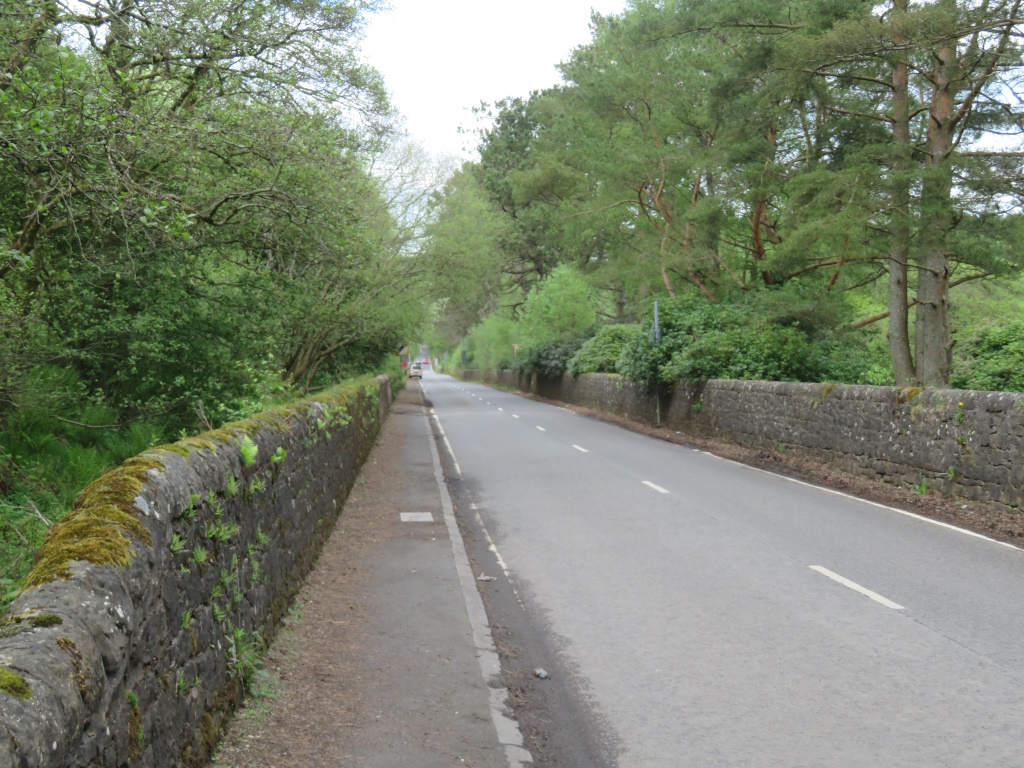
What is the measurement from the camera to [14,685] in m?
2.42

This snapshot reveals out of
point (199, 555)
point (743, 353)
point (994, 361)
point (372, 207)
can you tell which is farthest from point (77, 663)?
point (372, 207)

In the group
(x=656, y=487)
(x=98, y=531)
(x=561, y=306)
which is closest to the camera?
(x=98, y=531)

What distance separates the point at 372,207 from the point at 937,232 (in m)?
16.3

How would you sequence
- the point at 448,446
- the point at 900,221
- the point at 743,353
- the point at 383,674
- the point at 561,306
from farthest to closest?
the point at 561,306, the point at 743,353, the point at 448,446, the point at 900,221, the point at 383,674

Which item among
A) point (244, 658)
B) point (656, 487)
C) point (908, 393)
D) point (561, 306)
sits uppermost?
point (561, 306)

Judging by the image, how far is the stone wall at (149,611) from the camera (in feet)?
8.61

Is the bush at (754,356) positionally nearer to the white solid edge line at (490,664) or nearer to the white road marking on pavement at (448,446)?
the white road marking on pavement at (448,446)

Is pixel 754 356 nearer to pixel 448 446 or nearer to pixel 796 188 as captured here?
pixel 796 188

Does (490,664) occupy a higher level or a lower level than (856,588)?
lower

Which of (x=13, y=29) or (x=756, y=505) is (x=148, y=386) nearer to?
(x=13, y=29)

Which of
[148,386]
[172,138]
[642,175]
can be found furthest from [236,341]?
[642,175]

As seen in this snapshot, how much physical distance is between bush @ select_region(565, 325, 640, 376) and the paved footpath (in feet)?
106

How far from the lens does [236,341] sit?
14.3 m

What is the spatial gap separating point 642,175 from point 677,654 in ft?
90.4
